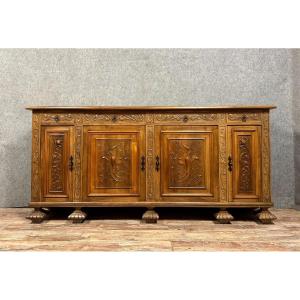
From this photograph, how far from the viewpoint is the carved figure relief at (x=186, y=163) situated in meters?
1.98

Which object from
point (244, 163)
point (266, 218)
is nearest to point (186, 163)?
point (244, 163)

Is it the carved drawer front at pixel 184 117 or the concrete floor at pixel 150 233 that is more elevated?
the carved drawer front at pixel 184 117

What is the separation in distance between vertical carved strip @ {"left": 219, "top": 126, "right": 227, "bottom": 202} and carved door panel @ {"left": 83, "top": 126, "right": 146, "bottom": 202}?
0.48 m

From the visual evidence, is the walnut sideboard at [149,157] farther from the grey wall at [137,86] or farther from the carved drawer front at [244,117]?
the grey wall at [137,86]

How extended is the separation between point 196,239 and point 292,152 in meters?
1.37

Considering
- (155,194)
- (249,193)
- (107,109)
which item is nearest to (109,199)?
(155,194)

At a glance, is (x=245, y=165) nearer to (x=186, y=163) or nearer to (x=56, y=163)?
(x=186, y=163)

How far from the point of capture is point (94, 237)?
5.44 ft

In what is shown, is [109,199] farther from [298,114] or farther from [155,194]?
[298,114]

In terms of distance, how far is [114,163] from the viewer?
6.53ft

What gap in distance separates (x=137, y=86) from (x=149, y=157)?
2.64 feet

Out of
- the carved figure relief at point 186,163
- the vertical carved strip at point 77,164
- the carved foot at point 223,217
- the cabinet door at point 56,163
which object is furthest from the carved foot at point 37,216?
the carved foot at point 223,217

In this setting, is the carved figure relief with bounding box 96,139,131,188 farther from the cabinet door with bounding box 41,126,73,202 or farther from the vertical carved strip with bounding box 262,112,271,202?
the vertical carved strip with bounding box 262,112,271,202

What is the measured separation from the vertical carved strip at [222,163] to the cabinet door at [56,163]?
3.08ft
